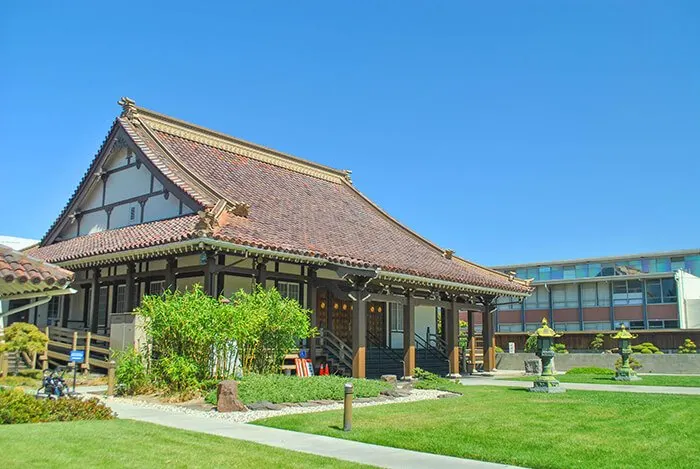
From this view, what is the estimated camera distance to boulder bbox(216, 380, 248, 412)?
1296 centimetres

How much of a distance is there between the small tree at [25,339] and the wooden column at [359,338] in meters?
9.24

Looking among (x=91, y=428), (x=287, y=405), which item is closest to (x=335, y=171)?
(x=287, y=405)

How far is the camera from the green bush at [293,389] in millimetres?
13852

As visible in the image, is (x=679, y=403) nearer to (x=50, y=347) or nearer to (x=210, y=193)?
(x=210, y=193)

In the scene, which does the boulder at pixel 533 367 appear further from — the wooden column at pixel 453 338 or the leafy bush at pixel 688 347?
the leafy bush at pixel 688 347

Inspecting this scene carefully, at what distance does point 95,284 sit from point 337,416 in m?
13.0

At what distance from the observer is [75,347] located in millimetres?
18672

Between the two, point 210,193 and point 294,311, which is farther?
point 210,193

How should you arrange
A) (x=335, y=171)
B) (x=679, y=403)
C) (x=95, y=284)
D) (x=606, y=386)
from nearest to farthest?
(x=679, y=403) < (x=606, y=386) < (x=95, y=284) < (x=335, y=171)

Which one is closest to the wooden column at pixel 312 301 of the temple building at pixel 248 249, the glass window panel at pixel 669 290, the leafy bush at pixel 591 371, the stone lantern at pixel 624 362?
the temple building at pixel 248 249

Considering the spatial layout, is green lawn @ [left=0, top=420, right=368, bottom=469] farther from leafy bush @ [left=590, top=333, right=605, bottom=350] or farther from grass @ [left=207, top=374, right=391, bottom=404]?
leafy bush @ [left=590, top=333, right=605, bottom=350]

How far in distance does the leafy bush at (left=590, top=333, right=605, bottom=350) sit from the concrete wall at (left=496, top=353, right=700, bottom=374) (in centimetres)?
1019

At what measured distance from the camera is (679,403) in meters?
15.5

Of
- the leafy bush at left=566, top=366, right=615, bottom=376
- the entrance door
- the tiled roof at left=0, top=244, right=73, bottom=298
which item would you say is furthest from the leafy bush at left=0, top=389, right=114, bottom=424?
the leafy bush at left=566, top=366, right=615, bottom=376
